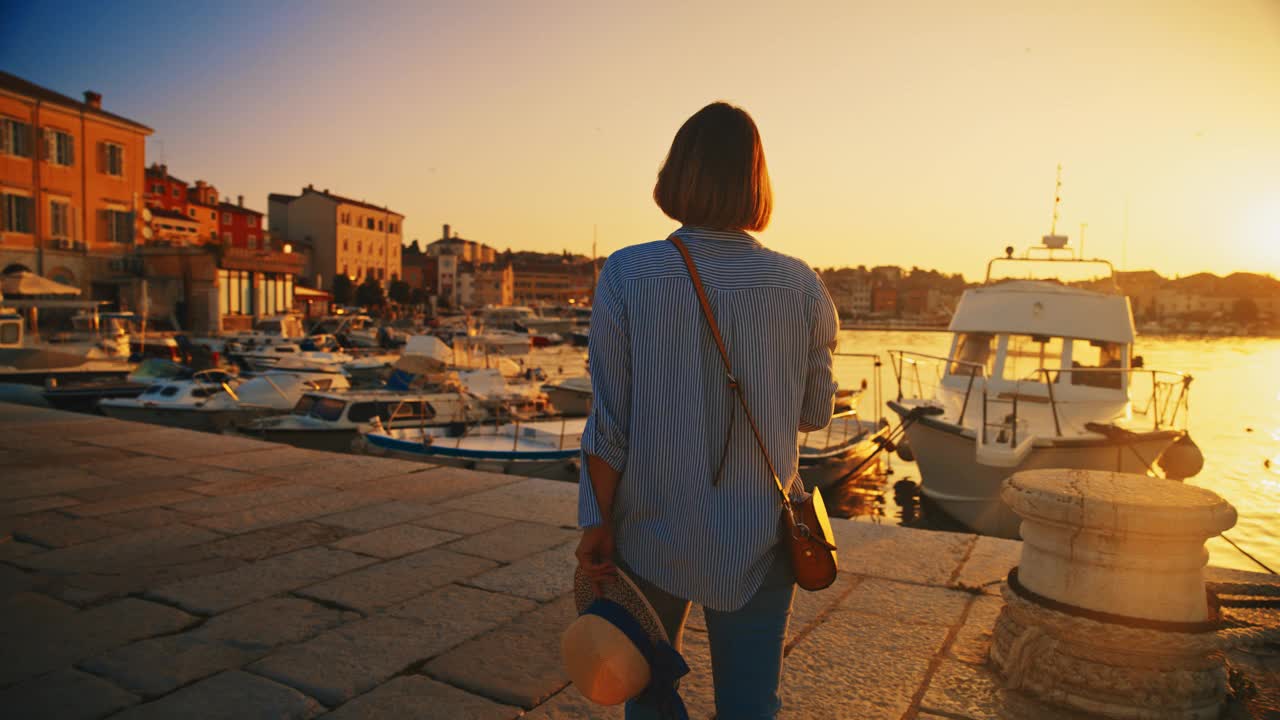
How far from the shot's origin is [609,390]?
1742 millimetres

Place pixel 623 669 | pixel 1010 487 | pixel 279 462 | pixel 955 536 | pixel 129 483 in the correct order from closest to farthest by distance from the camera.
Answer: pixel 623 669 → pixel 1010 487 → pixel 955 536 → pixel 129 483 → pixel 279 462

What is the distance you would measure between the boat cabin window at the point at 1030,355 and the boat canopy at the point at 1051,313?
0.32 meters

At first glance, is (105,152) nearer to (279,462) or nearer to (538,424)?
(538,424)

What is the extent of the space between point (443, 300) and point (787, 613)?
13878 centimetres

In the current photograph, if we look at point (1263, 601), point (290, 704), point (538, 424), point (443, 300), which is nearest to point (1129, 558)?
point (1263, 601)

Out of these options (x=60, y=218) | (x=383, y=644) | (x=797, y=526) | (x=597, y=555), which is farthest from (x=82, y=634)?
(x=60, y=218)

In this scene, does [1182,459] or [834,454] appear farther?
[834,454]

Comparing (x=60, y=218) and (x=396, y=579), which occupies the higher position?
(x=60, y=218)

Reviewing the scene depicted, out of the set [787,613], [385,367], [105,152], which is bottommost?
[385,367]

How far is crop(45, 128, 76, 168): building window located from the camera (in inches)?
1515

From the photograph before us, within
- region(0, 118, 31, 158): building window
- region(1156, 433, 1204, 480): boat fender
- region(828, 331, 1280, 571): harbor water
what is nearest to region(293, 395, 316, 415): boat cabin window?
region(828, 331, 1280, 571): harbor water

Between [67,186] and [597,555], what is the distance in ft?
158

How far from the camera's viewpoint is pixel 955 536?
515 cm

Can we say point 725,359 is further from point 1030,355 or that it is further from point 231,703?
point 1030,355
